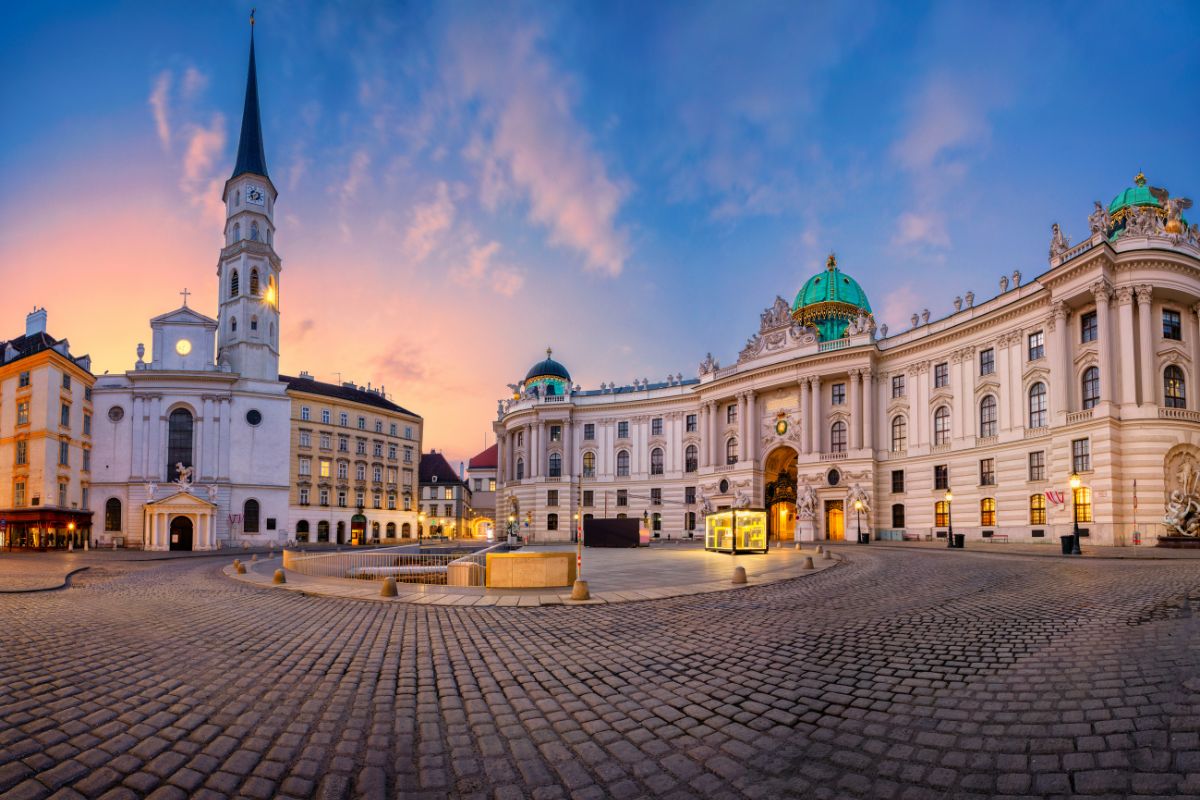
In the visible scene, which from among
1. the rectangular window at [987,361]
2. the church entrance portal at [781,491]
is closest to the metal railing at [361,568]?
the rectangular window at [987,361]

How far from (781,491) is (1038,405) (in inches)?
938

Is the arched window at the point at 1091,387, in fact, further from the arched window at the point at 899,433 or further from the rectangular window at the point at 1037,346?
the arched window at the point at 899,433

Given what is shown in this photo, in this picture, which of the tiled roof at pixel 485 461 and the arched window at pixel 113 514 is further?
the tiled roof at pixel 485 461

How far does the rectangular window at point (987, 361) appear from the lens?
4414cm

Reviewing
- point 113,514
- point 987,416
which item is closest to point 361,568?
point 987,416

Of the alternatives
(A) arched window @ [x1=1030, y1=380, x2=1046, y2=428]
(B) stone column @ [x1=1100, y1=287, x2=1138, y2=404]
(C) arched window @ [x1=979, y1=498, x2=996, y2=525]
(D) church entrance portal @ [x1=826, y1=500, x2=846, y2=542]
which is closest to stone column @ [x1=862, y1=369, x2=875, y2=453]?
(D) church entrance portal @ [x1=826, y1=500, x2=846, y2=542]

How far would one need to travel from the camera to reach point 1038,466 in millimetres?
39281

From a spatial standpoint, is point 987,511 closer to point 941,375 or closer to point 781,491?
point 941,375

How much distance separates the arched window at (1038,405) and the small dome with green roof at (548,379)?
4988cm

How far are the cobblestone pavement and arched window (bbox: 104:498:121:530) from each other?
58495 mm

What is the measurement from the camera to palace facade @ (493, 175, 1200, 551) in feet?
113

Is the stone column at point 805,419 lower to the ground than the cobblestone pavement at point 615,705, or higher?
higher

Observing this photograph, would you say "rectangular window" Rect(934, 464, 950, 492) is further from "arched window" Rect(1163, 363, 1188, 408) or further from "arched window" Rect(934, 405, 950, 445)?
"arched window" Rect(1163, 363, 1188, 408)

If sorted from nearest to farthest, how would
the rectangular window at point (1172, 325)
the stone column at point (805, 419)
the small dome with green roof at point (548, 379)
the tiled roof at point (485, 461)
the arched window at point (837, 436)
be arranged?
1. the rectangular window at point (1172, 325)
2. the arched window at point (837, 436)
3. the stone column at point (805, 419)
4. the small dome with green roof at point (548, 379)
5. the tiled roof at point (485, 461)
